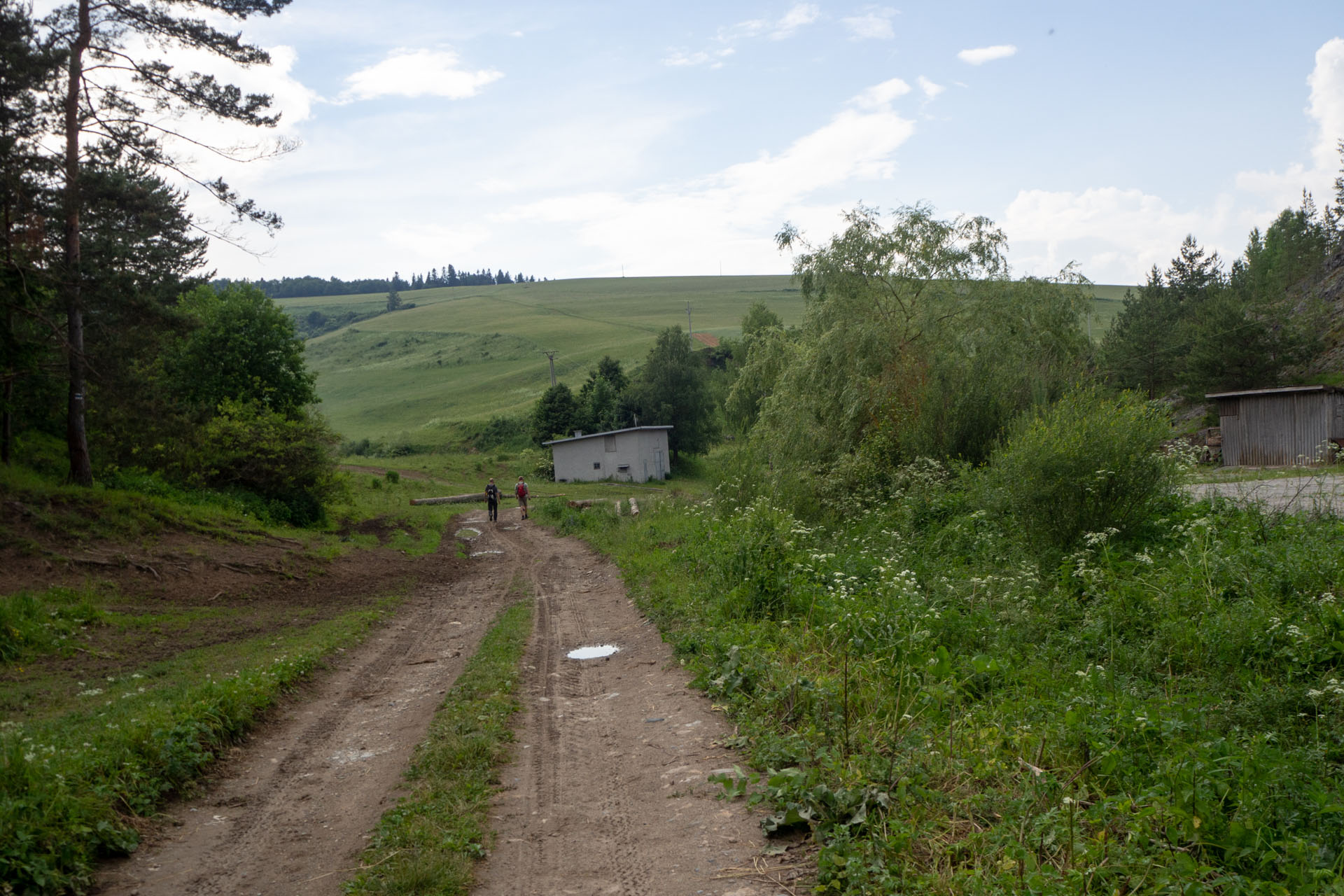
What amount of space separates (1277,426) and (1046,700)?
28.8 meters

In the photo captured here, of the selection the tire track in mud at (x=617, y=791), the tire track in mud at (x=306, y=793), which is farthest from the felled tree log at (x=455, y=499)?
the tire track in mud at (x=617, y=791)

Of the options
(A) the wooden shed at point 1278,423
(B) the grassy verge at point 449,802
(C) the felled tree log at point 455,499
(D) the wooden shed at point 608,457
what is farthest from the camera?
(D) the wooden shed at point 608,457

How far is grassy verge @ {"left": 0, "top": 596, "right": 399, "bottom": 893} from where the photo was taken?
179 inches

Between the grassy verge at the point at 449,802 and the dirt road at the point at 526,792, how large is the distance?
138 millimetres

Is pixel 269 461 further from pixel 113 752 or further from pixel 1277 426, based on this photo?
pixel 1277 426

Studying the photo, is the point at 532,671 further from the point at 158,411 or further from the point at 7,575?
the point at 158,411

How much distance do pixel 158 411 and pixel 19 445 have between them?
175 inches

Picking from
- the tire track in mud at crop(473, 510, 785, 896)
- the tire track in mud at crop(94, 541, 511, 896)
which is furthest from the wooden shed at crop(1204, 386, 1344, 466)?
the tire track in mud at crop(94, 541, 511, 896)

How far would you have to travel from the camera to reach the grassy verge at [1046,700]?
4.06m

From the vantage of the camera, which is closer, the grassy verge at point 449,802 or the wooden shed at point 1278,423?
the grassy verge at point 449,802

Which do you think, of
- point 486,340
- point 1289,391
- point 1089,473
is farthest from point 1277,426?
point 486,340

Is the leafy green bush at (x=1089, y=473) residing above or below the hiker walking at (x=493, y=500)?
above

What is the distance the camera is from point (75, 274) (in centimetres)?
1543

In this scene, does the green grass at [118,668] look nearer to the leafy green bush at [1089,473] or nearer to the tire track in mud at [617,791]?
the tire track in mud at [617,791]
